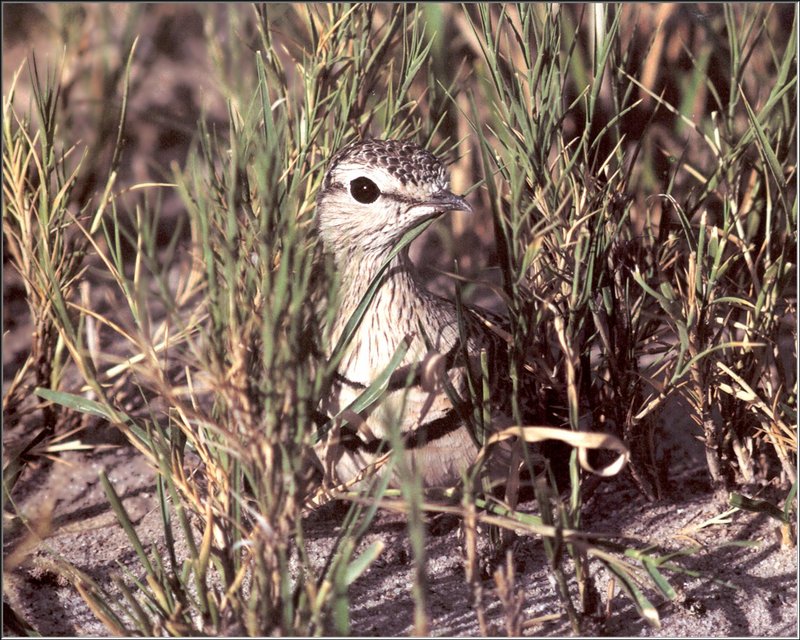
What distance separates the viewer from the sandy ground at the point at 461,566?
161 centimetres

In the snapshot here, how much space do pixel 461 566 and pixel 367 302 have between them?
1.81 feet

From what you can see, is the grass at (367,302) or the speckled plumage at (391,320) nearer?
the grass at (367,302)

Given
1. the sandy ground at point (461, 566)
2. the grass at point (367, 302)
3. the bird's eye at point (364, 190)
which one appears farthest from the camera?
the bird's eye at point (364, 190)

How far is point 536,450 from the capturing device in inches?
70.3

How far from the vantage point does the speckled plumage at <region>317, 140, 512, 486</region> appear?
5.46 ft

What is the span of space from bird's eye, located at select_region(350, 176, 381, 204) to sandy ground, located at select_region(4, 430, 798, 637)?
0.61m

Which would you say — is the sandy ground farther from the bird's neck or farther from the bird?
the bird's neck

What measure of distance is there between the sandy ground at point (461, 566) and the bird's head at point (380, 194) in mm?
549

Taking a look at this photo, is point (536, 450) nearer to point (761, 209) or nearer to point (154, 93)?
point (761, 209)

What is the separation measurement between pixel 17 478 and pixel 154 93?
153 cm

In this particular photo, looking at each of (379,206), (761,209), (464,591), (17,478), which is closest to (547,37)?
(379,206)

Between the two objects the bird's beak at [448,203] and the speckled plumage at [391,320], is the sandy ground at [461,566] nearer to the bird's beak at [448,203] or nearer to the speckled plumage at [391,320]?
the speckled plumage at [391,320]

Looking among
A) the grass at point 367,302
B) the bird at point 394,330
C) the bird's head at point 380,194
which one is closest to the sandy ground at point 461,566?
the grass at point 367,302

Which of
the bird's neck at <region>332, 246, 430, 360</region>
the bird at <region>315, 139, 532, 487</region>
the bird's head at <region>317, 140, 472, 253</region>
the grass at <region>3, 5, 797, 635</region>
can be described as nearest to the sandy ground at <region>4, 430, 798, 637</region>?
the grass at <region>3, 5, 797, 635</region>
